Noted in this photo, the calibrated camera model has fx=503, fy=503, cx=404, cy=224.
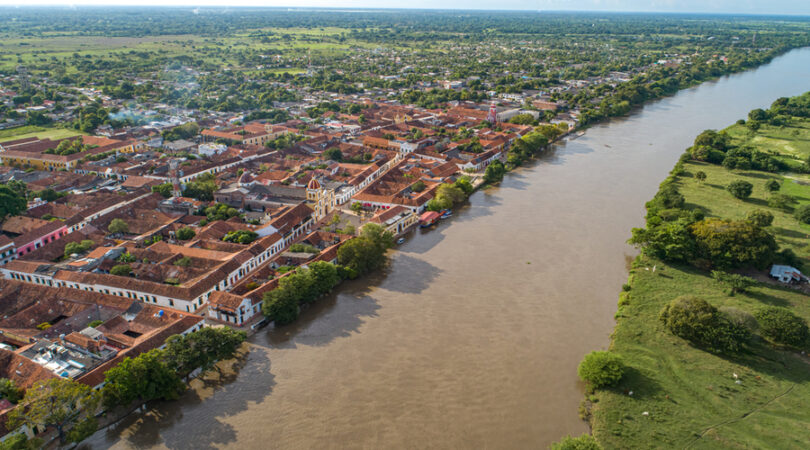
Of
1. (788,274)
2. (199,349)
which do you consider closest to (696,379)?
(788,274)

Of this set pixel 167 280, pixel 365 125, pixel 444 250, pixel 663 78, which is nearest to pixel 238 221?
pixel 167 280

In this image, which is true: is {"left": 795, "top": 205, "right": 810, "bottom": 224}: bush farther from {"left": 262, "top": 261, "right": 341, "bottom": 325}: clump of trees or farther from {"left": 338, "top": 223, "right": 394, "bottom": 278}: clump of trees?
{"left": 262, "top": 261, "right": 341, "bottom": 325}: clump of trees

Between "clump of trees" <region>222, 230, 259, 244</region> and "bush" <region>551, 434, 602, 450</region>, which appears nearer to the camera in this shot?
"bush" <region>551, 434, 602, 450</region>

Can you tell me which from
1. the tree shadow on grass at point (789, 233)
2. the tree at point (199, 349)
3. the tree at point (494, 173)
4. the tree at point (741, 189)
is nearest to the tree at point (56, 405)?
the tree at point (199, 349)

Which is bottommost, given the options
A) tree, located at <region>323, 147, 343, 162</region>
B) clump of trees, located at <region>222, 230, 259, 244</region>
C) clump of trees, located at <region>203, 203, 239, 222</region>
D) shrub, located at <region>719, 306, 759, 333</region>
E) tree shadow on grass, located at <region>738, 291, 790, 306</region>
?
tree shadow on grass, located at <region>738, 291, 790, 306</region>

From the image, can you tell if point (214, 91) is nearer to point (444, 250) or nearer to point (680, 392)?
point (444, 250)

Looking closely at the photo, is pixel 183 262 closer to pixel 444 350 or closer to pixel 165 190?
pixel 165 190

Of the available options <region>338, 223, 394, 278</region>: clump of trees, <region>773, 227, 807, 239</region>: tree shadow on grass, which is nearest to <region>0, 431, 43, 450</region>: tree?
<region>338, 223, 394, 278</region>: clump of trees
